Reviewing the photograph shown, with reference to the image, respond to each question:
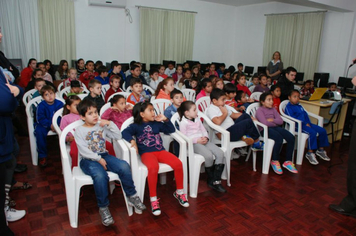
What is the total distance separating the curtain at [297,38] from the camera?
7.37 meters

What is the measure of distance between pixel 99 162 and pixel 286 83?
3.24 m

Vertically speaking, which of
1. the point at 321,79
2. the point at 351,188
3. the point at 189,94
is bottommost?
the point at 351,188

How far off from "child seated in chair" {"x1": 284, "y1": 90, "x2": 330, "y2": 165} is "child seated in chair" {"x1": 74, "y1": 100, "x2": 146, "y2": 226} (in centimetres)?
247

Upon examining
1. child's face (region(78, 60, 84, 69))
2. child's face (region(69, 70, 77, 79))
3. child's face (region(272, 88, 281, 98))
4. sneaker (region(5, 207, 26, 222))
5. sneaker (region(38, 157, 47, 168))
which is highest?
child's face (region(78, 60, 84, 69))

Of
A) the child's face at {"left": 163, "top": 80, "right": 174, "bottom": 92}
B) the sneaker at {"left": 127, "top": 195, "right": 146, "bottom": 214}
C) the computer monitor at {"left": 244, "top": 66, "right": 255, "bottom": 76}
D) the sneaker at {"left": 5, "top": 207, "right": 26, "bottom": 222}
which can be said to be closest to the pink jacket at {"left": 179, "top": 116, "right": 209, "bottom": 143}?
the sneaker at {"left": 127, "top": 195, "right": 146, "bottom": 214}

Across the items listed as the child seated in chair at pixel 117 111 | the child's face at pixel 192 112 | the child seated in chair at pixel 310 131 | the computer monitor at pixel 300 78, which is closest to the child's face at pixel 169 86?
the child seated in chair at pixel 117 111

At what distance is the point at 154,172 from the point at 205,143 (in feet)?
2.34

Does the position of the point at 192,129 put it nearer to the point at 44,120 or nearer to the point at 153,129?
the point at 153,129

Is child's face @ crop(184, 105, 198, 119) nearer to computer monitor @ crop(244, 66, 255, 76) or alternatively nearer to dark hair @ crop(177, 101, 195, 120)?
dark hair @ crop(177, 101, 195, 120)

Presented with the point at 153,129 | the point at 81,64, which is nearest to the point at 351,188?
the point at 153,129

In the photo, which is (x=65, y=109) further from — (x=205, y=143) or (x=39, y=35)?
(x=39, y=35)

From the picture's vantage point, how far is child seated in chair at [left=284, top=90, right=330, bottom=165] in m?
3.62

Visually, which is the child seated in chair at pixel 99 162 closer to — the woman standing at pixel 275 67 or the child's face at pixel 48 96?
the child's face at pixel 48 96

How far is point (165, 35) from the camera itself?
8.60m
